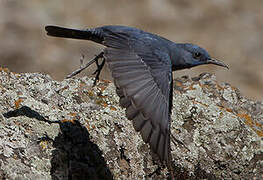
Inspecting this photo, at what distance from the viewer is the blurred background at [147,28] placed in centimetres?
982

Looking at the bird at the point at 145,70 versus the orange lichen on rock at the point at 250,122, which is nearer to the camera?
the bird at the point at 145,70

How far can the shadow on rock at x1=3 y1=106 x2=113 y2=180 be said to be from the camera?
204 inches

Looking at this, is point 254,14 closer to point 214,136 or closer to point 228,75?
point 228,75

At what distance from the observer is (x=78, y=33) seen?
6.57m

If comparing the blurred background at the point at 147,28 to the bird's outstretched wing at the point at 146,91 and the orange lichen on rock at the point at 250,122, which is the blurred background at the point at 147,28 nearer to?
the orange lichen on rock at the point at 250,122

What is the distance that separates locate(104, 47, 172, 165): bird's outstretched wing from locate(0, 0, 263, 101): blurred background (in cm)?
365

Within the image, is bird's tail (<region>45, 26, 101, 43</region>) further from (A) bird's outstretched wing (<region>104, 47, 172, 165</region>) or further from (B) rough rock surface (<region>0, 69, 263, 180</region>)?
(A) bird's outstretched wing (<region>104, 47, 172, 165</region>)

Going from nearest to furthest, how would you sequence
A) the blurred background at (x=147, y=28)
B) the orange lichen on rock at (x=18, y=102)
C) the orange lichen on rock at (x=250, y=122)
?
the orange lichen on rock at (x=18, y=102)
the orange lichen on rock at (x=250, y=122)
the blurred background at (x=147, y=28)

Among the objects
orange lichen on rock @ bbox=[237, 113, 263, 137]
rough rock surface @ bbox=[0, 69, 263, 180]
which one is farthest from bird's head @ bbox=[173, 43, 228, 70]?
orange lichen on rock @ bbox=[237, 113, 263, 137]

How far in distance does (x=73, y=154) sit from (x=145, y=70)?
44.5 inches

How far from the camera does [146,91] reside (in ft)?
18.1

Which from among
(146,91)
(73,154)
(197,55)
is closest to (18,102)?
(73,154)

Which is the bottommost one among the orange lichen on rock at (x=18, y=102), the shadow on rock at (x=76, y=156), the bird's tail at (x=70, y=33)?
the shadow on rock at (x=76, y=156)

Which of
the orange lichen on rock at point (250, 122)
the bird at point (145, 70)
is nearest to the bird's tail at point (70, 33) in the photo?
the bird at point (145, 70)
